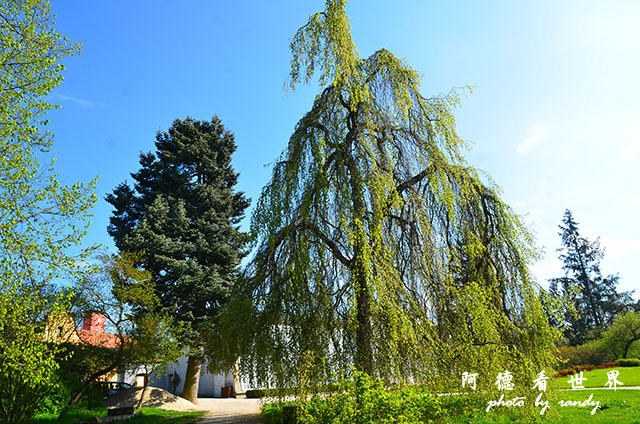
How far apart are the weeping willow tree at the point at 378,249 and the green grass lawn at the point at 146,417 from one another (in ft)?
22.0

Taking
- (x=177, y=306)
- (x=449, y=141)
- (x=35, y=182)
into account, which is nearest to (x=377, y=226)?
(x=449, y=141)

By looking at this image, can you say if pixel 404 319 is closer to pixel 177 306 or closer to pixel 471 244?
pixel 471 244

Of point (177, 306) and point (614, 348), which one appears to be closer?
point (177, 306)

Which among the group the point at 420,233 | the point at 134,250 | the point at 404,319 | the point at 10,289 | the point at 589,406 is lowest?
the point at 589,406

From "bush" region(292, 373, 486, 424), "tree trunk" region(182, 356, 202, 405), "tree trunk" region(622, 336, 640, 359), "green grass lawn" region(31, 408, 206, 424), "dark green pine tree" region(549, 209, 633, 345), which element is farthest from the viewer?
"dark green pine tree" region(549, 209, 633, 345)

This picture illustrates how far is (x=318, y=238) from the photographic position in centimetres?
730

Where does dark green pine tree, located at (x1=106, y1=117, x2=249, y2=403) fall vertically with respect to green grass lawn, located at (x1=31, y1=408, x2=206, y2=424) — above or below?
above

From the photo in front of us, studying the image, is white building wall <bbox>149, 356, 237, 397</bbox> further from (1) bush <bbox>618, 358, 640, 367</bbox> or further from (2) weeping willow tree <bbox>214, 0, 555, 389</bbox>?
(1) bush <bbox>618, 358, 640, 367</bbox>

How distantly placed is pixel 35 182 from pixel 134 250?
384 inches

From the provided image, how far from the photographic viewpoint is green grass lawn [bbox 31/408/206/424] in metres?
12.5

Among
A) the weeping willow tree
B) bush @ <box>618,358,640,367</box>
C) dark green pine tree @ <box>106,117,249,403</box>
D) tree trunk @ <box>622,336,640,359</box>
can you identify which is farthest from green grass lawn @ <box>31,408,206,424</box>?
tree trunk @ <box>622,336,640,359</box>

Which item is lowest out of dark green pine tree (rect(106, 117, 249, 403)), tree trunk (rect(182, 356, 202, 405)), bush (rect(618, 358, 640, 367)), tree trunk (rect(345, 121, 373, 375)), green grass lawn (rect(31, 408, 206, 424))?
bush (rect(618, 358, 640, 367))

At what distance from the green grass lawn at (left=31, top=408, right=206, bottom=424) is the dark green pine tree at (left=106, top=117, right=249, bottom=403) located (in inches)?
89.1

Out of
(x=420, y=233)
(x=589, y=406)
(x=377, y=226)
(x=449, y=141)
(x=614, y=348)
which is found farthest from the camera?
(x=614, y=348)
